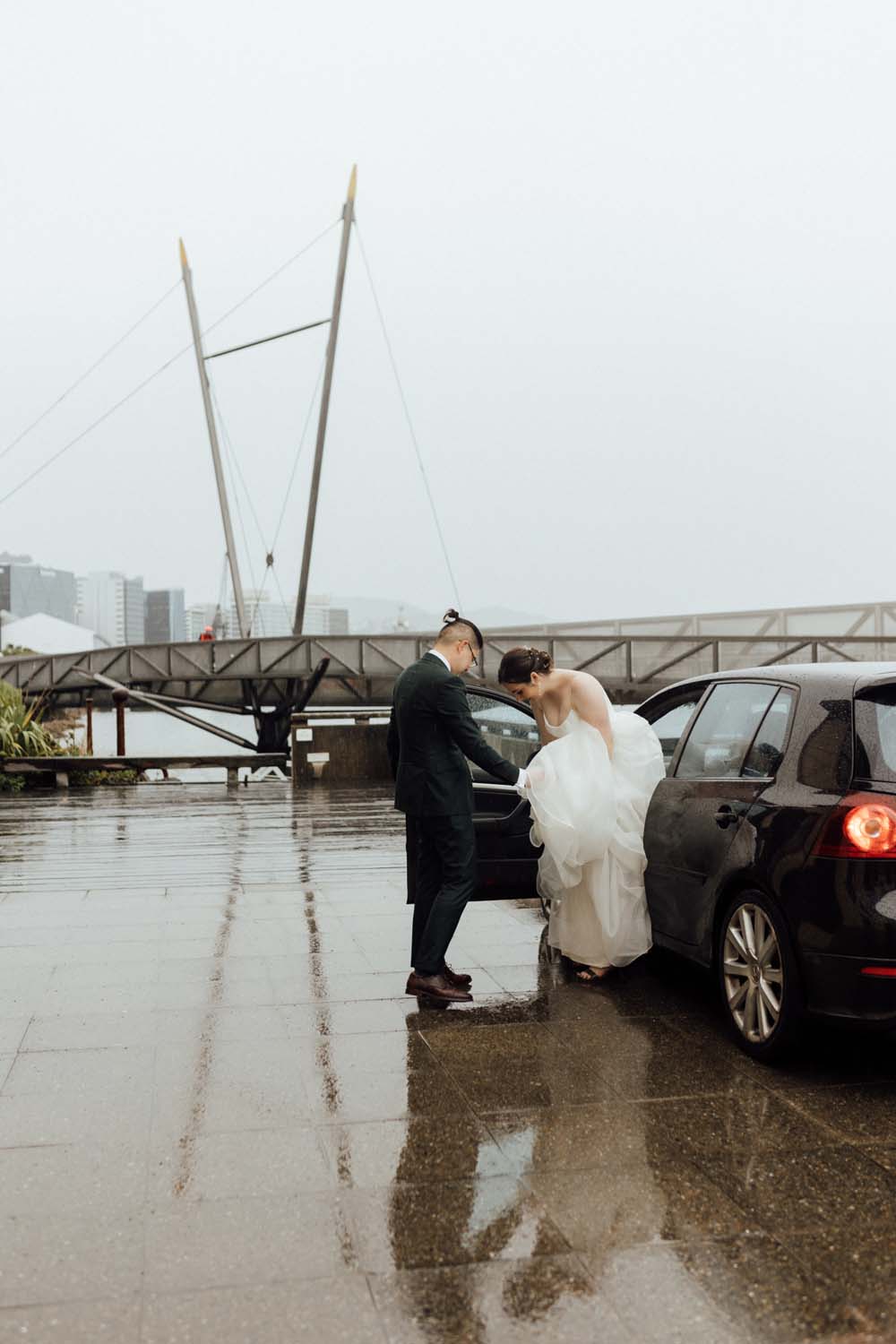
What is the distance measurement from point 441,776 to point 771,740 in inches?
60.0

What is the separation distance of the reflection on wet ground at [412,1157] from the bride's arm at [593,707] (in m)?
1.27

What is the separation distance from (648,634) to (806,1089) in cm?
3322

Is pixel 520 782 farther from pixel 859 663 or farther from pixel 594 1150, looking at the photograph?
pixel 594 1150

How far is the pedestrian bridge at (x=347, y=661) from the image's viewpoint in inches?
1391

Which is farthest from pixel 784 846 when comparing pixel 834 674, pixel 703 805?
pixel 703 805

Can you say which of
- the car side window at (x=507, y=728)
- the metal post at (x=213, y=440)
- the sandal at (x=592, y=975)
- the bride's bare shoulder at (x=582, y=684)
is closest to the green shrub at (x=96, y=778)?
the car side window at (x=507, y=728)

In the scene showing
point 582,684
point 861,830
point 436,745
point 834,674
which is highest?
point 834,674

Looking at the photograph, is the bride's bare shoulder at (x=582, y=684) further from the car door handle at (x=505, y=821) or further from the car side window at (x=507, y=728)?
the car side window at (x=507, y=728)

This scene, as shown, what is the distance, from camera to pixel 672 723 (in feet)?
22.6

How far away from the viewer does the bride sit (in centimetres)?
624

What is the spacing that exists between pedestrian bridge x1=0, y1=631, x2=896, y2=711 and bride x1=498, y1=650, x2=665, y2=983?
26.6 metres

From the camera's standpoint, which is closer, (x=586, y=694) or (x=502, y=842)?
(x=586, y=694)

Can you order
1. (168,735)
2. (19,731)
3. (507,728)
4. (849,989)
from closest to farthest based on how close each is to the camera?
(849,989), (507,728), (19,731), (168,735)

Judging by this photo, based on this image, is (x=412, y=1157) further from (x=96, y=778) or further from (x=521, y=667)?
(x=96, y=778)
